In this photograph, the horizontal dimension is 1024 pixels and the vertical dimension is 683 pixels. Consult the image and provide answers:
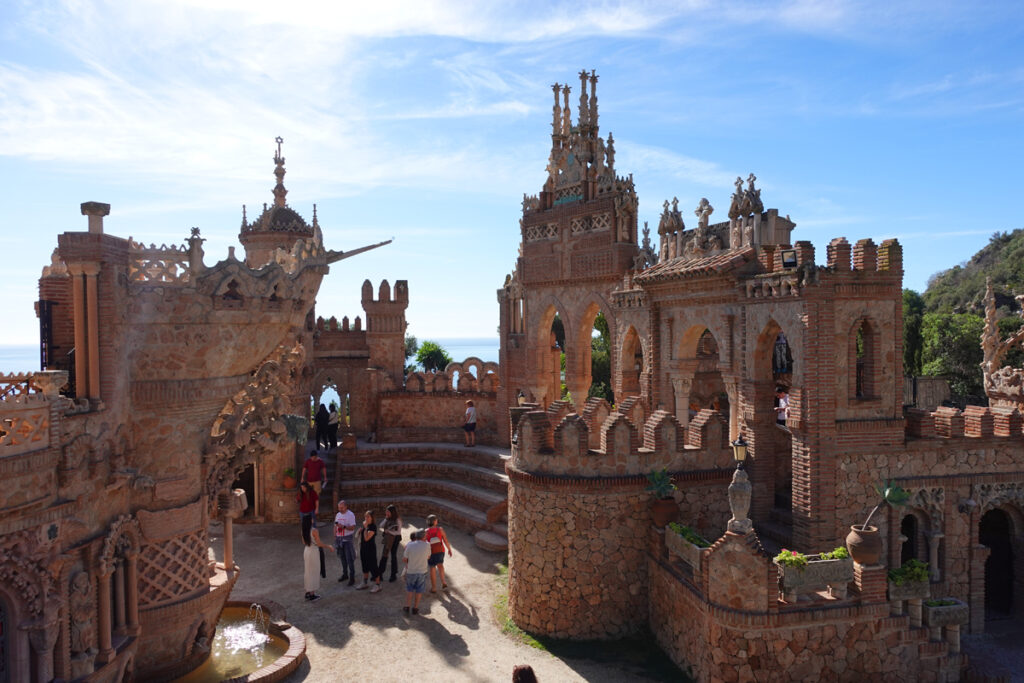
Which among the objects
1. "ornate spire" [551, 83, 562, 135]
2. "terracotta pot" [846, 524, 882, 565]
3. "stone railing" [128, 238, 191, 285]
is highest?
"ornate spire" [551, 83, 562, 135]

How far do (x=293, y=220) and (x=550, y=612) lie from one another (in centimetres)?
1497

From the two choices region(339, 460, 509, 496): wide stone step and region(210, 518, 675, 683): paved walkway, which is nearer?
region(210, 518, 675, 683): paved walkway

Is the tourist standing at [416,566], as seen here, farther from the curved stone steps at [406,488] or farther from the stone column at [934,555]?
the stone column at [934,555]

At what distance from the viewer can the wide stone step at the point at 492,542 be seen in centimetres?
1582

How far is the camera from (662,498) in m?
11.9

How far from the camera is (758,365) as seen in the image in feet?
41.3

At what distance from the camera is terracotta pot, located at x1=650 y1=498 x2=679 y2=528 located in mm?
11703

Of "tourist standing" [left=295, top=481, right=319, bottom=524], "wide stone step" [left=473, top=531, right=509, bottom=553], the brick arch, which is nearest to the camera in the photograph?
the brick arch

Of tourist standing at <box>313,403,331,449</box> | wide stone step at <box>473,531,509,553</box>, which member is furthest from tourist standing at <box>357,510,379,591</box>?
tourist standing at <box>313,403,331,449</box>

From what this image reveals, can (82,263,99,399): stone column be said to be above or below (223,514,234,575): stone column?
above

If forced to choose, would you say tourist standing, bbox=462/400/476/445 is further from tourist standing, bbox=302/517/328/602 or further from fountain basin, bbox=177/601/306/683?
fountain basin, bbox=177/601/306/683

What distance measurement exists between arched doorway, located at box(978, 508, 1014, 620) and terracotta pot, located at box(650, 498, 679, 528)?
5811 millimetres

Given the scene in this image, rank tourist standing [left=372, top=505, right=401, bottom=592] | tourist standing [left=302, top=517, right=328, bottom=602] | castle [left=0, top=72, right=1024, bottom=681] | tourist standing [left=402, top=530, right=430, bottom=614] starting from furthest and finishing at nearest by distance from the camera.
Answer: tourist standing [left=372, top=505, right=401, bottom=592], tourist standing [left=302, top=517, right=328, bottom=602], tourist standing [left=402, top=530, right=430, bottom=614], castle [left=0, top=72, right=1024, bottom=681]

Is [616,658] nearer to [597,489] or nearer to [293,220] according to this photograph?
[597,489]
